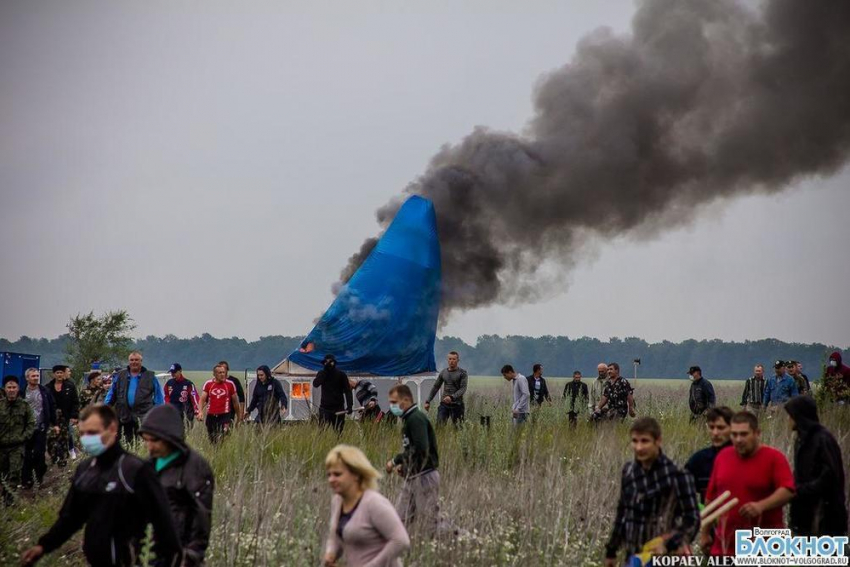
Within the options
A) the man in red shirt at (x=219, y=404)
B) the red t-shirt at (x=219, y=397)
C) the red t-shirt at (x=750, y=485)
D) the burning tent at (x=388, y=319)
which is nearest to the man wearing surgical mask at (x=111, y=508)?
the red t-shirt at (x=750, y=485)

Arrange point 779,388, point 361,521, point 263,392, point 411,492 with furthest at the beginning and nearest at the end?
1. point 779,388
2. point 263,392
3. point 411,492
4. point 361,521

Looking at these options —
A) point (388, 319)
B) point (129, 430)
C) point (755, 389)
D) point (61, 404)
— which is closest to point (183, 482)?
point (129, 430)

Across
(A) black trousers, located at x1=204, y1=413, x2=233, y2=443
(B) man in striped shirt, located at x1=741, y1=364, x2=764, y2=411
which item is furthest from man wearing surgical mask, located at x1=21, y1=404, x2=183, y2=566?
(B) man in striped shirt, located at x1=741, y1=364, x2=764, y2=411

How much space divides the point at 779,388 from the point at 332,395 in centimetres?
776

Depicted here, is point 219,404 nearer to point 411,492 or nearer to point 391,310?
point 411,492

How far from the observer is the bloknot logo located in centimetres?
620

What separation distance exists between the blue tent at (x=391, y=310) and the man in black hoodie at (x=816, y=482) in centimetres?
1642

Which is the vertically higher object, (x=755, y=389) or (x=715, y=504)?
(x=755, y=389)

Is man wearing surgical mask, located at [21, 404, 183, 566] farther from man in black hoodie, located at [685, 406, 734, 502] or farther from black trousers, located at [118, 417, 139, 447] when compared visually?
black trousers, located at [118, 417, 139, 447]

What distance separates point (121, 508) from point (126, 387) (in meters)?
8.51

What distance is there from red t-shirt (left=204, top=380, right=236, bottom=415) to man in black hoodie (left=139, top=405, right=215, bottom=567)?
8.27 meters

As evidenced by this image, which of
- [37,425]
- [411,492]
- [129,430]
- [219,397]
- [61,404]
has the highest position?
[219,397]

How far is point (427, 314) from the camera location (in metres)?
24.6

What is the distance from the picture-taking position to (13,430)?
38.9 feet
